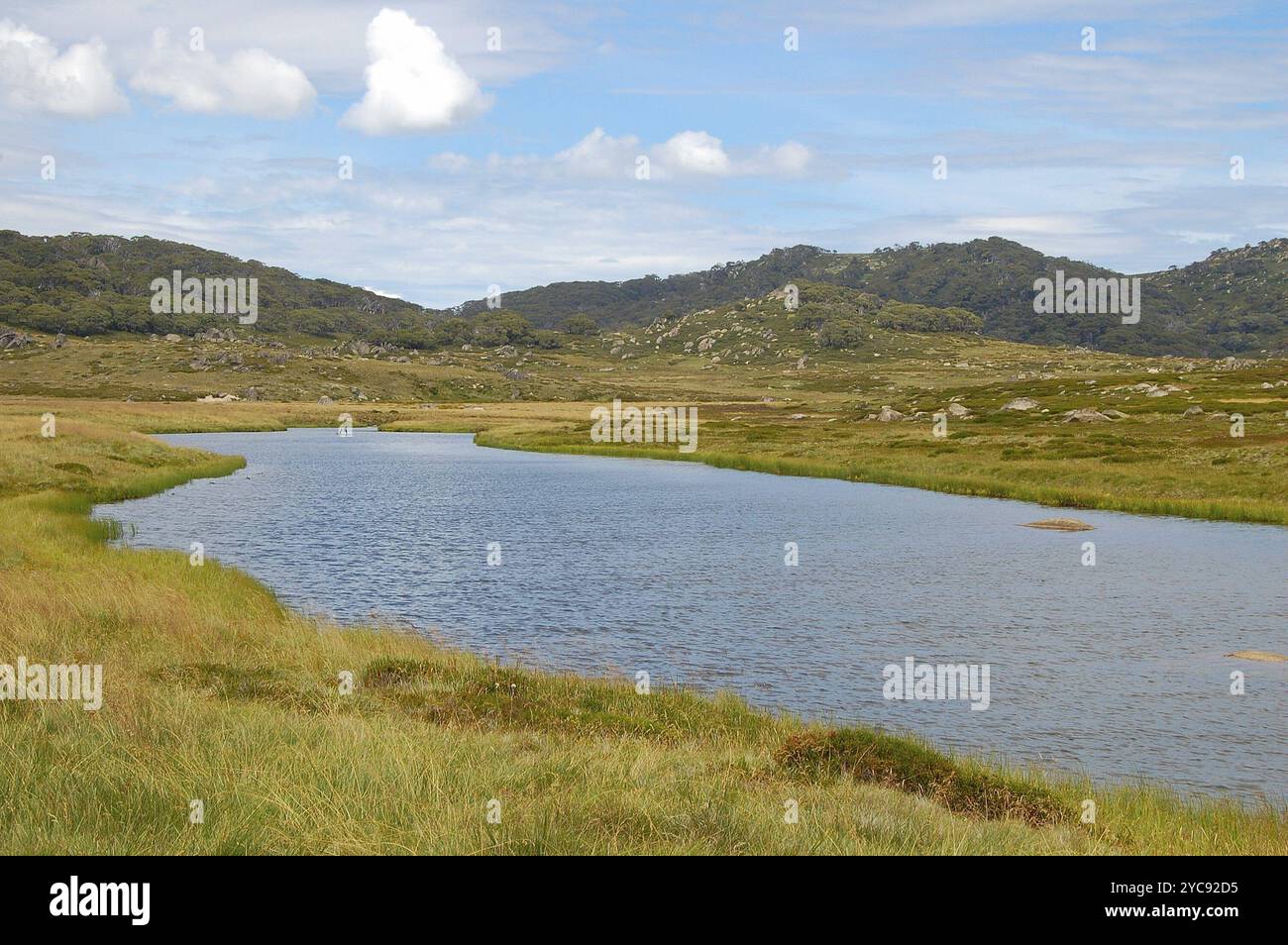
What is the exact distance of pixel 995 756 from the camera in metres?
18.1

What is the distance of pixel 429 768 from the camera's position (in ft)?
39.0

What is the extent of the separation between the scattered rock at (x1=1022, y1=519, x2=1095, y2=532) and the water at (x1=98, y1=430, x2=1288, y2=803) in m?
1.10

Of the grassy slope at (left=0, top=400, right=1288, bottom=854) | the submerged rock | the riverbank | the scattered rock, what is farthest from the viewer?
A: the riverbank

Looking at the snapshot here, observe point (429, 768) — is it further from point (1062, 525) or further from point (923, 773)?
point (1062, 525)

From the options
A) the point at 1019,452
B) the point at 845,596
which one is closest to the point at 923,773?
the point at 845,596

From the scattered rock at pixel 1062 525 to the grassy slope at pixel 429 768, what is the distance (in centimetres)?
3366

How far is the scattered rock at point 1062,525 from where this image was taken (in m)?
48.4

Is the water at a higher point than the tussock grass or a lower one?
lower

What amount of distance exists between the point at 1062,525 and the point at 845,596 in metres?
20.7

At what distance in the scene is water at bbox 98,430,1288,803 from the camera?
20.7 meters

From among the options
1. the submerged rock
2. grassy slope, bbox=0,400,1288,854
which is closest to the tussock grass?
grassy slope, bbox=0,400,1288,854

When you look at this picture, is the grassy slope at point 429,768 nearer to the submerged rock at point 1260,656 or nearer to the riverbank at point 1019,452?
the submerged rock at point 1260,656

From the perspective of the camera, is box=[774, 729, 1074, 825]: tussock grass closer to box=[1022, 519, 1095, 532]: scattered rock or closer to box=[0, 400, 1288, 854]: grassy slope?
box=[0, 400, 1288, 854]: grassy slope

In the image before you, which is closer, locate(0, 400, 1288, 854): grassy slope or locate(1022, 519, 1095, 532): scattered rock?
locate(0, 400, 1288, 854): grassy slope
